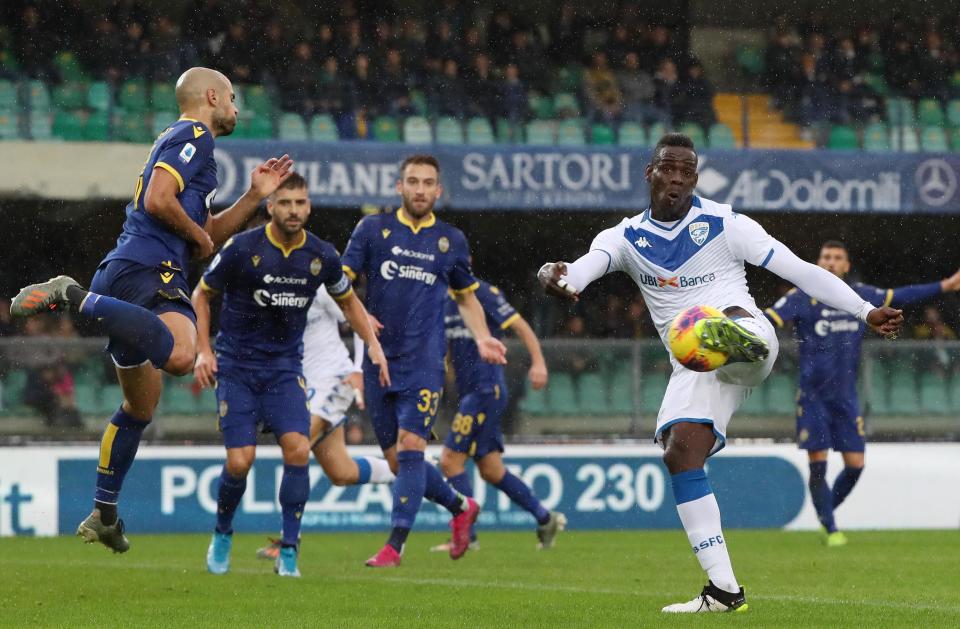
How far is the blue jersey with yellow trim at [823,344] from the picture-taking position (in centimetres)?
1262

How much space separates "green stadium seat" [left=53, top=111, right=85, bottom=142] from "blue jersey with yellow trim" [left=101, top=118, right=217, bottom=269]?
11.2 metres

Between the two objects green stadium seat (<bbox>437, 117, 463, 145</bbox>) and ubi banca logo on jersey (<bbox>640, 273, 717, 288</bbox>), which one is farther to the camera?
green stadium seat (<bbox>437, 117, 463, 145</bbox>)

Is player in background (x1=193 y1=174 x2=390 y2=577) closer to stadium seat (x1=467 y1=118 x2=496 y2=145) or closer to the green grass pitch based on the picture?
the green grass pitch

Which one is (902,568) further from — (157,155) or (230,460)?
(157,155)

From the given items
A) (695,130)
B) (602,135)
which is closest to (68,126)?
(602,135)

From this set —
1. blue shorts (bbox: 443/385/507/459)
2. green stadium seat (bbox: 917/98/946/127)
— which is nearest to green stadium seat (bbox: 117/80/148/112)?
blue shorts (bbox: 443/385/507/459)

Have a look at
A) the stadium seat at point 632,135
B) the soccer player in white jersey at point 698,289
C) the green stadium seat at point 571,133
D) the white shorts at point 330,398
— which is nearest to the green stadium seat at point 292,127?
the green stadium seat at point 571,133

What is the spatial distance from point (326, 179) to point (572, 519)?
553cm

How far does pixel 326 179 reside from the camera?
18.4m

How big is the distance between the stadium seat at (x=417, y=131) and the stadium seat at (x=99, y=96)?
11.2 ft

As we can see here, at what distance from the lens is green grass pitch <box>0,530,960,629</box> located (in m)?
6.51

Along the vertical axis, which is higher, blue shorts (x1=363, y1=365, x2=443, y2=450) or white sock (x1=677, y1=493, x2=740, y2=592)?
blue shorts (x1=363, y1=365, x2=443, y2=450)

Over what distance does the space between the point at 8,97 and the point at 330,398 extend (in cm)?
919

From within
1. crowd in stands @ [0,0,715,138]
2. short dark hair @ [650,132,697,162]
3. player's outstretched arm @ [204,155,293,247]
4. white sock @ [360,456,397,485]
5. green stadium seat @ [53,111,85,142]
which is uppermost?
crowd in stands @ [0,0,715,138]
